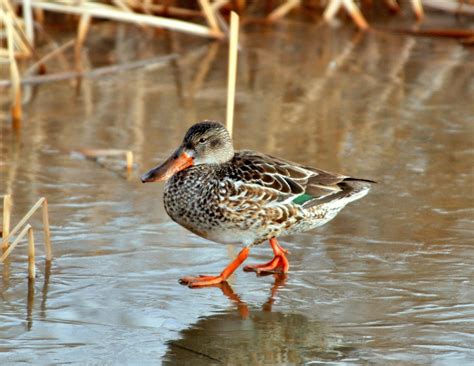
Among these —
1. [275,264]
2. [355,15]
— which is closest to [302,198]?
[275,264]

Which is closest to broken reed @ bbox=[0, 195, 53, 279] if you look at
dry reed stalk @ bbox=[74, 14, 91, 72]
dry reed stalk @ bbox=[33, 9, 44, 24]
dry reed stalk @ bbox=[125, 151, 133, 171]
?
dry reed stalk @ bbox=[125, 151, 133, 171]

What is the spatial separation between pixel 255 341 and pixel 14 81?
444 centimetres

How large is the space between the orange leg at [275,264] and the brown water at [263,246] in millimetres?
80

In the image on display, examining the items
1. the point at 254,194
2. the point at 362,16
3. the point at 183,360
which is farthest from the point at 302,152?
the point at 362,16

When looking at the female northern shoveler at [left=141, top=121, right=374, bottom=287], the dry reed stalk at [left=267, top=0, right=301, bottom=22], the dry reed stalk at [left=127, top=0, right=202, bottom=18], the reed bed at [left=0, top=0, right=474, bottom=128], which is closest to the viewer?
the female northern shoveler at [left=141, top=121, right=374, bottom=287]

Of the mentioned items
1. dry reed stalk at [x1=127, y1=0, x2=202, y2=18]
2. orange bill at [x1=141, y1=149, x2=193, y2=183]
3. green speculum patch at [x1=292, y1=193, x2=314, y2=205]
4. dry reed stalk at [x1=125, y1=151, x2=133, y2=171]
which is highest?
dry reed stalk at [x1=127, y1=0, x2=202, y2=18]

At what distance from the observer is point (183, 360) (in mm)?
4480

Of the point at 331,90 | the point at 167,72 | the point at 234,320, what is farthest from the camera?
the point at 167,72

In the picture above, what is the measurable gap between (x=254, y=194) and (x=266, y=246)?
0.80 m

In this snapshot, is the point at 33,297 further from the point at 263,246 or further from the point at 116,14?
the point at 116,14

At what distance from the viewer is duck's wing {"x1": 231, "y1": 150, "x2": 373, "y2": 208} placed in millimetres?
5727

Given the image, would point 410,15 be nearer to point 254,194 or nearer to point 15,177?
point 15,177

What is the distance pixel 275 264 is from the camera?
5.81 metres

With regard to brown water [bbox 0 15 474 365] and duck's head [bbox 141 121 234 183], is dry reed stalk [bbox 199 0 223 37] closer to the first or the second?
brown water [bbox 0 15 474 365]
